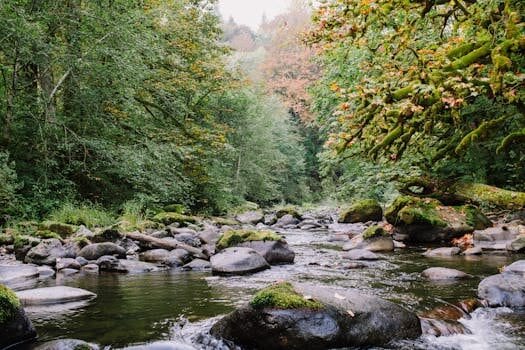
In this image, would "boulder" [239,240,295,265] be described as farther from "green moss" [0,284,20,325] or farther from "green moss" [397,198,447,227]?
"green moss" [0,284,20,325]

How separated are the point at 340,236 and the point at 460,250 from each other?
4119 mm

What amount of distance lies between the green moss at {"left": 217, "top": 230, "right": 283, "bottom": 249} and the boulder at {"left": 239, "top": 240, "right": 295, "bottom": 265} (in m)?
0.15

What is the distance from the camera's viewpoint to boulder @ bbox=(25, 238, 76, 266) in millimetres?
8594

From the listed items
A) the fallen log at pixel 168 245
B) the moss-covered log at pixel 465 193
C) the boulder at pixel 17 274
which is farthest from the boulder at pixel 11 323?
the moss-covered log at pixel 465 193

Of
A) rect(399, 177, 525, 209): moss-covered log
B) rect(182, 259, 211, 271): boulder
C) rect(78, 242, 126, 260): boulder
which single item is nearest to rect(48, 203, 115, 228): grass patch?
rect(78, 242, 126, 260): boulder

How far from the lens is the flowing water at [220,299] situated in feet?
15.2

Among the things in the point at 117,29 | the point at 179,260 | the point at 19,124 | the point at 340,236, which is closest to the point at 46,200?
the point at 19,124

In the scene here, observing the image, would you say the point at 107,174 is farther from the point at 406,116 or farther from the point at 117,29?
the point at 406,116

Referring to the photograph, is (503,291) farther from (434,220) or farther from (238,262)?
(434,220)

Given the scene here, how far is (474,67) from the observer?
6.83 m

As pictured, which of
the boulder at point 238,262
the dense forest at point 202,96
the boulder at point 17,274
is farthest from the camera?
the boulder at point 238,262

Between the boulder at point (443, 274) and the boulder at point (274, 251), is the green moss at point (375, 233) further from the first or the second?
the boulder at point (443, 274)

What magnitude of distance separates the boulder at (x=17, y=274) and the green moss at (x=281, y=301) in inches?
169

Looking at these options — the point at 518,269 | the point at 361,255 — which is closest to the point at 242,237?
the point at 361,255
